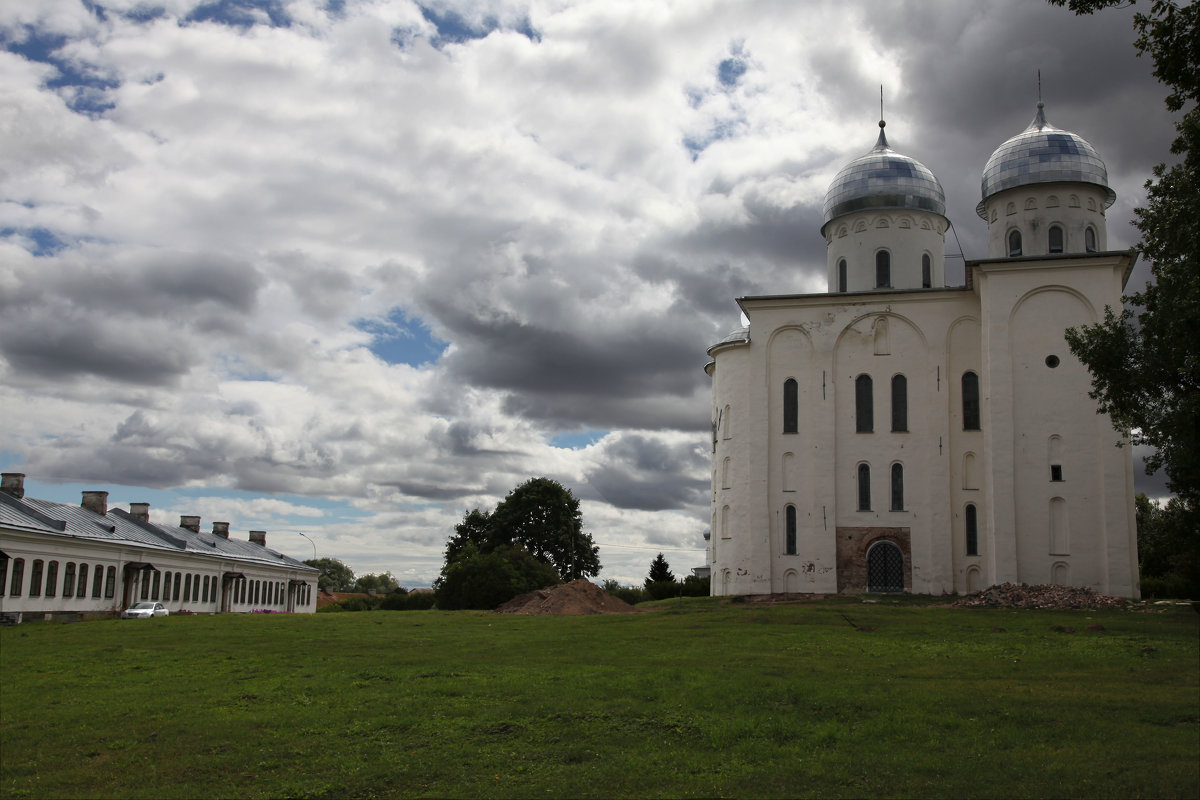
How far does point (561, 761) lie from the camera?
12.0 meters

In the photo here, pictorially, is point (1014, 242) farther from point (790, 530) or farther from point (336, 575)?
point (336, 575)

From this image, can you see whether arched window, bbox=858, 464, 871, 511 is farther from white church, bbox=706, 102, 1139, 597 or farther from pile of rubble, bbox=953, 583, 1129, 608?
pile of rubble, bbox=953, 583, 1129, 608

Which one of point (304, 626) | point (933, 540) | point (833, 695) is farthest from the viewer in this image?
point (933, 540)

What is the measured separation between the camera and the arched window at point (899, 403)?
3919cm

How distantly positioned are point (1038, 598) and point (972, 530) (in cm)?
605

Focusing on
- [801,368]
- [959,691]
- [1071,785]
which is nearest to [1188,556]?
[801,368]

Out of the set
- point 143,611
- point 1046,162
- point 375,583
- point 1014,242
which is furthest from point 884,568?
point 375,583

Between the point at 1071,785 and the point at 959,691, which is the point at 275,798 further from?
the point at 959,691

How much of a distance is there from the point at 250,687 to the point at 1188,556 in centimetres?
3117

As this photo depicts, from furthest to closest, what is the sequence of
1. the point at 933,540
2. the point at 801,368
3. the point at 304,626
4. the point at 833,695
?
1. the point at 801,368
2. the point at 933,540
3. the point at 304,626
4. the point at 833,695

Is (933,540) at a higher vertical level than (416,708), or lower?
higher

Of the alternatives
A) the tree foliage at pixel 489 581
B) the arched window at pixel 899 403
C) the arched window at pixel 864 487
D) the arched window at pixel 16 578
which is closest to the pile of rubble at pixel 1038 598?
the arched window at pixel 864 487

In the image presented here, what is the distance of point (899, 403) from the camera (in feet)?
129

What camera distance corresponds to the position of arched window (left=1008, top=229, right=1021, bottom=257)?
131 ft
